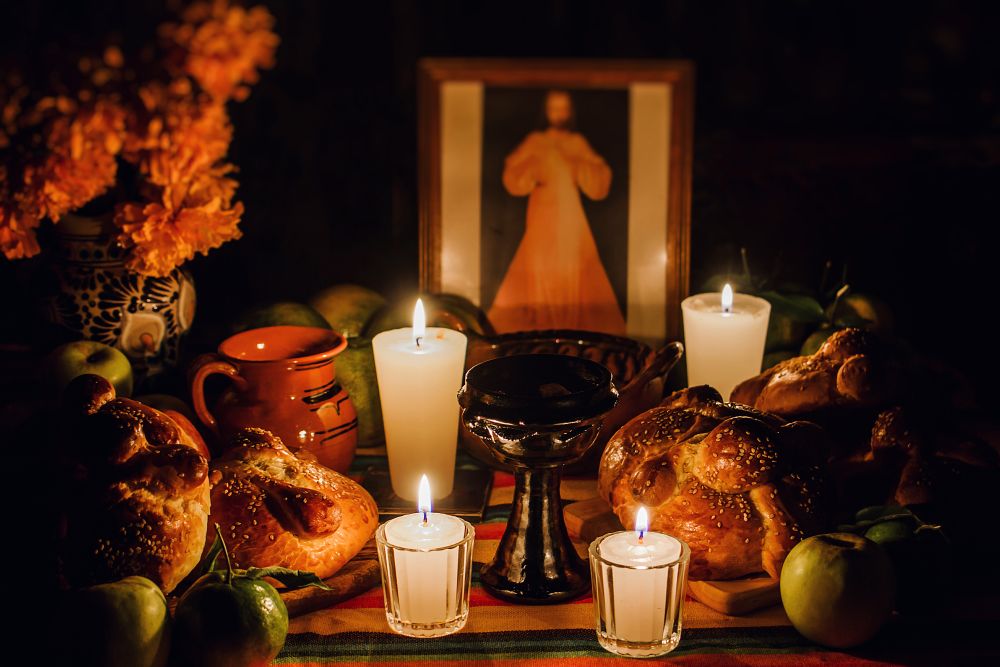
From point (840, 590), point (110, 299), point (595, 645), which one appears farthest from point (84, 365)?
point (840, 590)

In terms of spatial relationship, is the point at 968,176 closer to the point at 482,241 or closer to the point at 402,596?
the point at 482,241

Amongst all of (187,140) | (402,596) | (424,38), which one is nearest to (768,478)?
(402,596)

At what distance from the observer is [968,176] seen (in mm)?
1905

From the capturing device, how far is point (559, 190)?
1772 millimetres

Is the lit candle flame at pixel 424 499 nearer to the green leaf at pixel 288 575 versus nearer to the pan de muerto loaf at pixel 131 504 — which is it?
the green leaf at pixel 288 575

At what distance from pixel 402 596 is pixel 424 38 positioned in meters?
0.97

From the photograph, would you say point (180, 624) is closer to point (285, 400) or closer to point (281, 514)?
point (281, 514)

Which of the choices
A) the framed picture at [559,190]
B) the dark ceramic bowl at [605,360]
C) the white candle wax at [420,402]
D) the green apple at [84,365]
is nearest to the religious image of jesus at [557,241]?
the framed picture at [559,190]

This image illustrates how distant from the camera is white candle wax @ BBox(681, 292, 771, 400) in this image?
158 centimetres

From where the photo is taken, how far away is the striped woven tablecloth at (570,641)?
1.13m

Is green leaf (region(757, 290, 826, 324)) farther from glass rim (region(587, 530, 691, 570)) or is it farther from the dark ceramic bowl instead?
glass rim (region(587, 530, 691, 570))

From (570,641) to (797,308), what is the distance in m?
0.76

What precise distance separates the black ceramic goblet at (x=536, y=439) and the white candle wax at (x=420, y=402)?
23cm

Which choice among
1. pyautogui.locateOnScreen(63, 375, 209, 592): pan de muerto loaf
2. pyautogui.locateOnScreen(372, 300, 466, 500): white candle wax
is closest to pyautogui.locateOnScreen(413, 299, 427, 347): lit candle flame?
pyautogui.locateOnScreen(372, 300, 466, 500): white candle wax
